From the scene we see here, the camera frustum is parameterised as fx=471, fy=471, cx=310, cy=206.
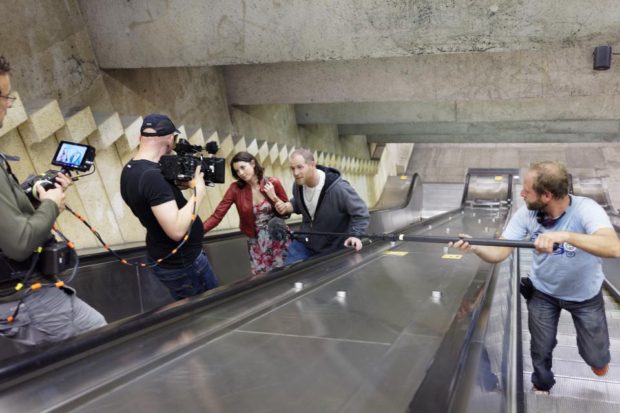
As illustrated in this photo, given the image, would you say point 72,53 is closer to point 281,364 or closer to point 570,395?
point 281,364

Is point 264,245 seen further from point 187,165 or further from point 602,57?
point 602,57

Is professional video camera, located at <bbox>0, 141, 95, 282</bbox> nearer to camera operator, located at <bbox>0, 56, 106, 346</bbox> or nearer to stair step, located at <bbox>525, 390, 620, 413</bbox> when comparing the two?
camera operator, located at <bbox>0, 56, 106, 346</bbox>

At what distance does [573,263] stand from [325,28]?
3.08 m

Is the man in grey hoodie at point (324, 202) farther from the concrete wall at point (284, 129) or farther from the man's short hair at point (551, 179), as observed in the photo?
the concrete wall at point (284, 129)

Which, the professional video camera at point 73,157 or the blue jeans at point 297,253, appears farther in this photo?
the blue jeans at point 297,253

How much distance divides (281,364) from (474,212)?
39.9 feet

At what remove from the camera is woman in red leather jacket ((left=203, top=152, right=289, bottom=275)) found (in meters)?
3.67

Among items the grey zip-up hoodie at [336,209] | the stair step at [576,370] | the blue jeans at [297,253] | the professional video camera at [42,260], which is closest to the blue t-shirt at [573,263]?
the stair step at [576,370]

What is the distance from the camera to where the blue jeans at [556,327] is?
288 centimetres

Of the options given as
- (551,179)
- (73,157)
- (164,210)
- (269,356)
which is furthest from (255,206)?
(551,179)

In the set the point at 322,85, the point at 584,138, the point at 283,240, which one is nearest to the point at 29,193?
the point at 283,240

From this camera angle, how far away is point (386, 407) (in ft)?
5.33

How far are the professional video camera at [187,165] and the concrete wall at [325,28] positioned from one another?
2.44 meters

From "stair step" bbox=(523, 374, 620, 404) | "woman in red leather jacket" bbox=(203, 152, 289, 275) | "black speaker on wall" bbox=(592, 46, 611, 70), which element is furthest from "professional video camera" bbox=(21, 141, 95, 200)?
"black speaker on wall" bbox=(592, 46, 611, 70)
